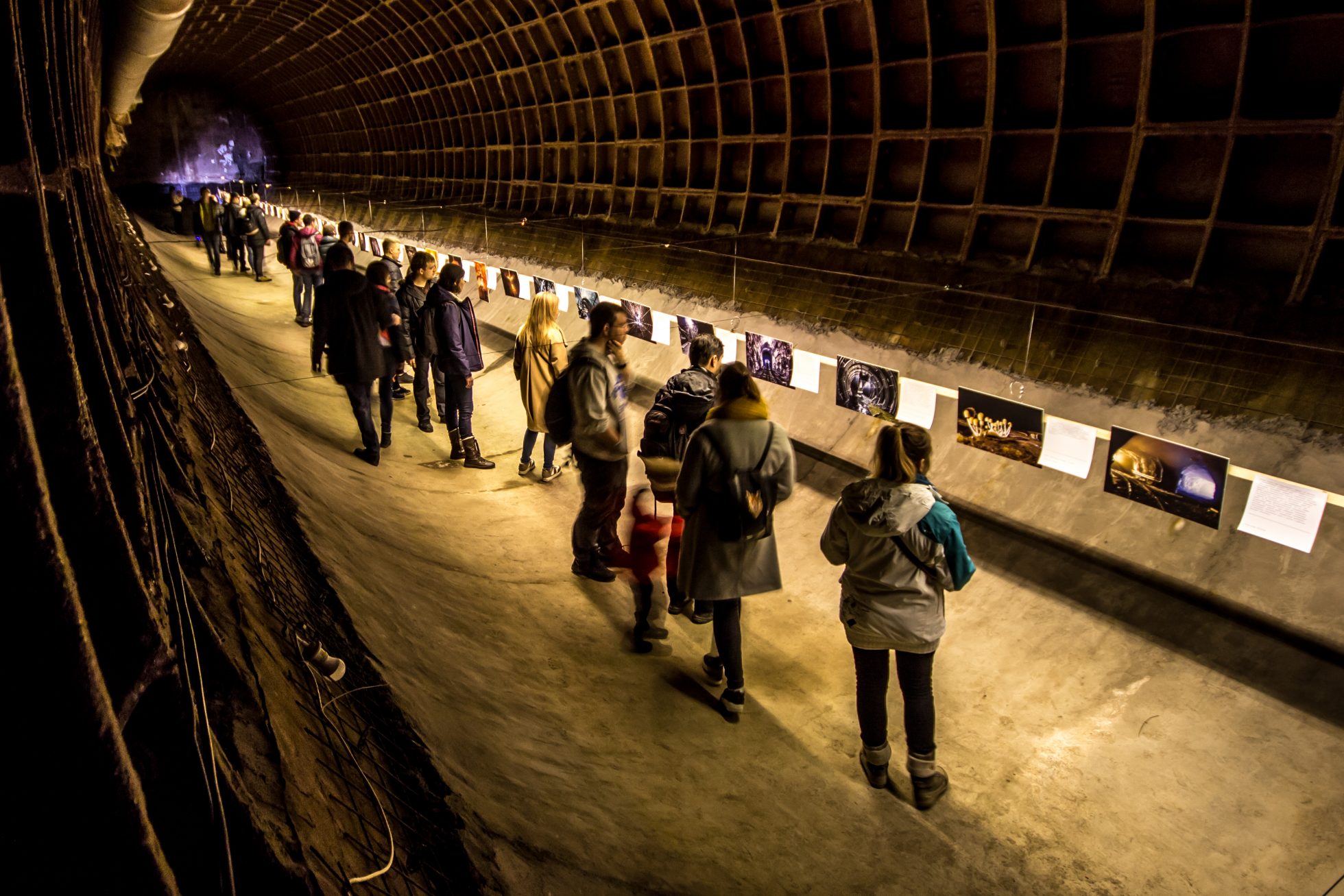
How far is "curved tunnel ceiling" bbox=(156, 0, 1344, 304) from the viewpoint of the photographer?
23.7 ft

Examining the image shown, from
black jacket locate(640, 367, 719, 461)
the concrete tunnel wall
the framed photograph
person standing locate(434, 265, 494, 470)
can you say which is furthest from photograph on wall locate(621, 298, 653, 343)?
black jacket locate(640, 367, 719, 461)

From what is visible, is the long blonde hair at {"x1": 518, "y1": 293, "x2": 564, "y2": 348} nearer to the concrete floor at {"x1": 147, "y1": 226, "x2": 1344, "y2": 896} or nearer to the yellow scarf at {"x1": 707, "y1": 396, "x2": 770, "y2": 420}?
the concrete floor at {"x1": 147, "y1": 226, "x2": 1344, "y2": 896}

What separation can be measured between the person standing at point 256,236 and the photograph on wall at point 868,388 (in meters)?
14.9

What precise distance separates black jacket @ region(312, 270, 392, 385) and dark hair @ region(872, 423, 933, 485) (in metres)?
5.22

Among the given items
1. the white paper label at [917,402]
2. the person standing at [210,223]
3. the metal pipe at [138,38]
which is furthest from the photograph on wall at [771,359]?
the person standing at [210,223]

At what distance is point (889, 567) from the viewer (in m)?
3.93

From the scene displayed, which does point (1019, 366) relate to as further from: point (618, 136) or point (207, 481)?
point (618, 136)

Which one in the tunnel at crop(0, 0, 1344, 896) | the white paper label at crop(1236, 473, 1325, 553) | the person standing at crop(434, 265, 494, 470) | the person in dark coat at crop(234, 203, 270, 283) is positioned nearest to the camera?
the tunnel at crop(0, 0, 1344, 896)

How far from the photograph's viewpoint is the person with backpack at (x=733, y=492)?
433cm

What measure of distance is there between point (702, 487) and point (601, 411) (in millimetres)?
1148

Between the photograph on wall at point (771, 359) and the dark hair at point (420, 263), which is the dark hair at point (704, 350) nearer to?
the photograph on wall at point (771, 359)

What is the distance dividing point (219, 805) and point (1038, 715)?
15.8 ft

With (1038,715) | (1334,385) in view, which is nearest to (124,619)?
(1038,715)

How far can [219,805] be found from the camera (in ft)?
4.75
